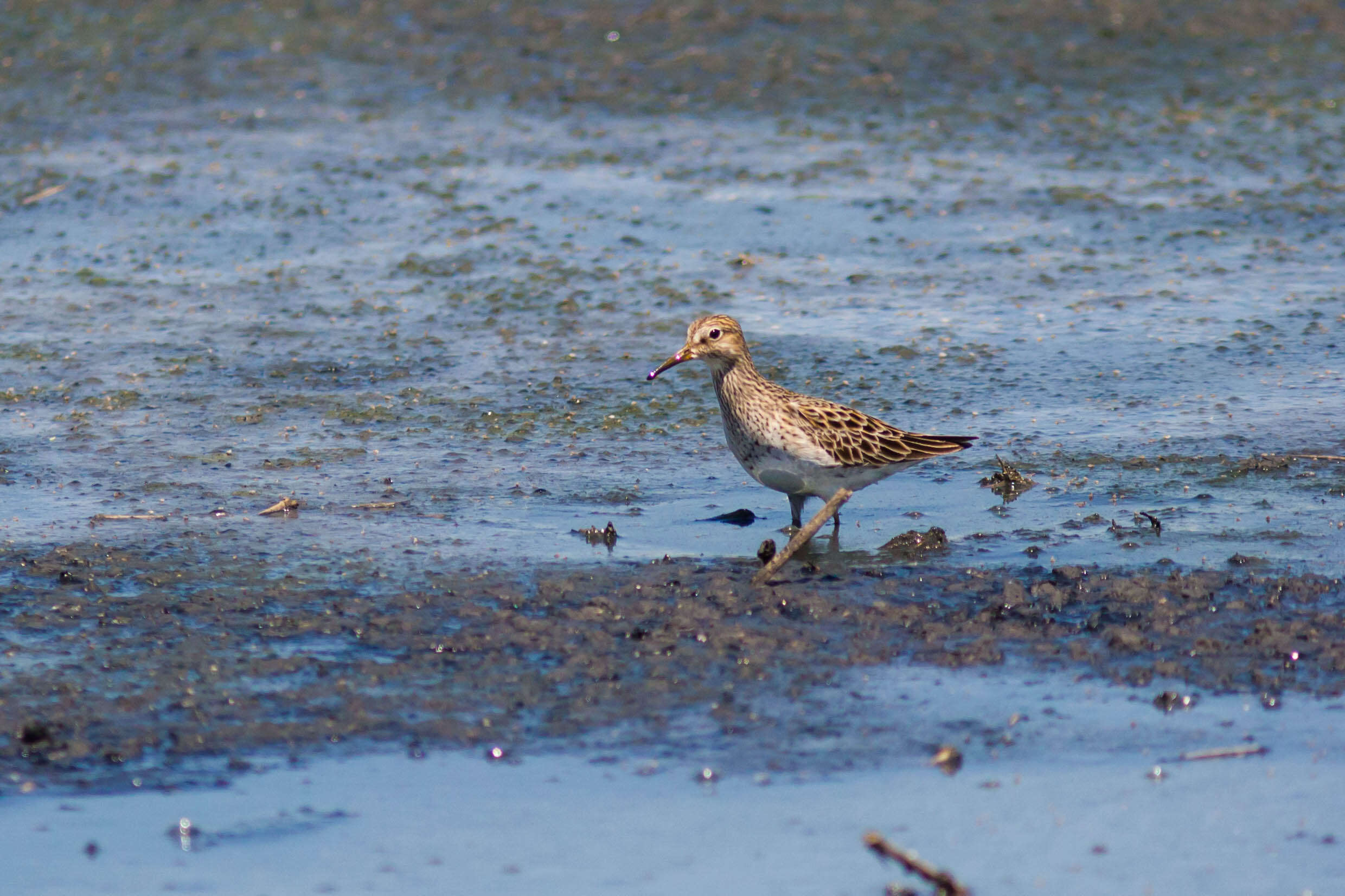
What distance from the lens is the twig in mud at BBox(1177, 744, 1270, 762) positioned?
551 cm

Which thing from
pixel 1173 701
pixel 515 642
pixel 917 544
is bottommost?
pixel 1173 701

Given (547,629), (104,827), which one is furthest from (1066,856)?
(104,827)

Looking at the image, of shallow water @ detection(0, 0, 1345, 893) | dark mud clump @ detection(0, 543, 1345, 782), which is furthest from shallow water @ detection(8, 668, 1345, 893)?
dark mud clump @ detection(0, 543, 1345, 782)

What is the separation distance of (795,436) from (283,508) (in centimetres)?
240

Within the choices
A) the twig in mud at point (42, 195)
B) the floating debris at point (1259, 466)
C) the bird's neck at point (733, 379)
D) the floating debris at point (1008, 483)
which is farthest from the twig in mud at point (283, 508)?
the twig in mud at point (42, 195)

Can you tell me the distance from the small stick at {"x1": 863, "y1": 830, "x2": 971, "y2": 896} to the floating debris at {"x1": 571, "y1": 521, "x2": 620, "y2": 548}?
308 centimetres

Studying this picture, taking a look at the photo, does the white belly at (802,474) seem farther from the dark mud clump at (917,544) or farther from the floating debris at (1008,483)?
the floating debris at (1008,483)

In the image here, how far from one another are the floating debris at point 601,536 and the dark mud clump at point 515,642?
372mm

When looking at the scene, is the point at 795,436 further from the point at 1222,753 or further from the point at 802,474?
the point at 1222,753

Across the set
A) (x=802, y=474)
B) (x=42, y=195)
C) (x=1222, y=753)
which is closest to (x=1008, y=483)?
(x=802, y=474)

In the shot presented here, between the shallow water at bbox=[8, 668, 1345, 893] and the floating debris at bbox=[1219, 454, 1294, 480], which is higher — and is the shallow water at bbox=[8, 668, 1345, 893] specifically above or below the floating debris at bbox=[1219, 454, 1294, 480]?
below

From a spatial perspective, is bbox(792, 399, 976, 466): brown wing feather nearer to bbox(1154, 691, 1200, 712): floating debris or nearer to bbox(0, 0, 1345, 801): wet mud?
bbox(0, 0, 1345, 801): wet mud

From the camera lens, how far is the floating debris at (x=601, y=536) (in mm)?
7539

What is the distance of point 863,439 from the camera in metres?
7.75
